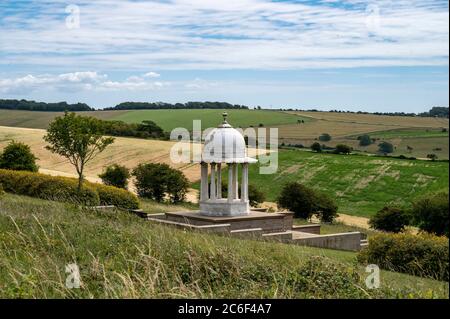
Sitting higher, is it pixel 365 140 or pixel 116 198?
pixel 365 140

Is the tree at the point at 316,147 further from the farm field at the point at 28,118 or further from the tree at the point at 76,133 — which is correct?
the tree at the point at 76,133

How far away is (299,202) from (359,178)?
22238 mm

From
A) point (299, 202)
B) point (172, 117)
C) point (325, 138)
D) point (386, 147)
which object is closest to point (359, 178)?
point (386, 147)

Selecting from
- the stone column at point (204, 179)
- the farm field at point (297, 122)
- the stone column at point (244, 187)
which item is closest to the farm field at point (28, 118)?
the farm field at point (297, 122)

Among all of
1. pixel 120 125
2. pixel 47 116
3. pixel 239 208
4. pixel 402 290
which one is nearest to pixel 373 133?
pixel 120 125

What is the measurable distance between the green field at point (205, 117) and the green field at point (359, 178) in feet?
Answer: 81.5

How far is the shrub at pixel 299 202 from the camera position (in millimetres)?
47281

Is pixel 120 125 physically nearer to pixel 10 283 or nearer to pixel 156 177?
pixel 156 177

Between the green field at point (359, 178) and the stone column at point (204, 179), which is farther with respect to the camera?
the green field at point (359, 178)

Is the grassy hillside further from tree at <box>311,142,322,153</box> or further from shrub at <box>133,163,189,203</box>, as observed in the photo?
tree at <box>311,142,322,153</box>

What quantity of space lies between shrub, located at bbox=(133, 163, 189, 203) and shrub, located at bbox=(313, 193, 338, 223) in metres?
10.4

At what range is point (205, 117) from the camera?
108 meters

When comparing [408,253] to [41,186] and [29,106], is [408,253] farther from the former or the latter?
[29,106]

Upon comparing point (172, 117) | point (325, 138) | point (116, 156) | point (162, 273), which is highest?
point (172, 117)
